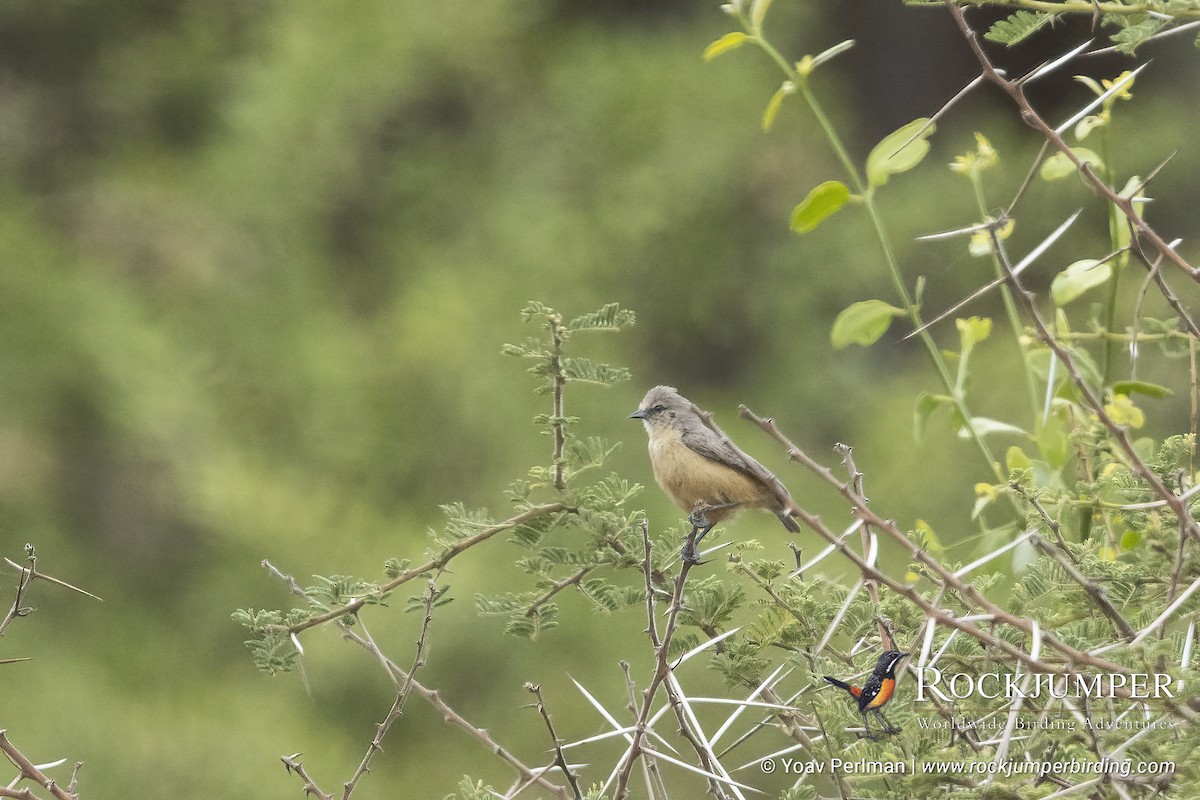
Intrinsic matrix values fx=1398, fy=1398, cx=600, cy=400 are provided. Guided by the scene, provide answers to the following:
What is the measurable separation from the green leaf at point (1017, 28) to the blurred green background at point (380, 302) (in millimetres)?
5294

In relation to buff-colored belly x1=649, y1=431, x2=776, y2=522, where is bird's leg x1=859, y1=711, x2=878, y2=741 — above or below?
below

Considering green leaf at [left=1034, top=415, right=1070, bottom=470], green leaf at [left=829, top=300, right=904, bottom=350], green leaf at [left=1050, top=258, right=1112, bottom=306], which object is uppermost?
green leaf at [left=829, top=300, right=904, bottom=350]

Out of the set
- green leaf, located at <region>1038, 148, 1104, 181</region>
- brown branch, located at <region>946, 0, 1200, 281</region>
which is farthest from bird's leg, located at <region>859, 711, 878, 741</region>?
green leaf, located at <region>1038, 148, 1104, 181</region>

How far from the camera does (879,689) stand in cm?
163

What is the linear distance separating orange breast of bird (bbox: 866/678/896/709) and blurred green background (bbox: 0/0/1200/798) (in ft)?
17.7

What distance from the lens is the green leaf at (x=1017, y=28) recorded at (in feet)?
5.75

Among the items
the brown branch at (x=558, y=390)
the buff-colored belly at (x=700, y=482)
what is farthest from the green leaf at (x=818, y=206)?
the buff-colored belly at (x=700, y=482)

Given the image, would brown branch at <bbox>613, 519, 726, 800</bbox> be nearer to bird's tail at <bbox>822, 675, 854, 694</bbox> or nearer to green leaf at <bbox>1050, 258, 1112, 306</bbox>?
bird's tail at <bbox>822, 675, 854, 694</bbox>

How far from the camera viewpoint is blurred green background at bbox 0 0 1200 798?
294 inches

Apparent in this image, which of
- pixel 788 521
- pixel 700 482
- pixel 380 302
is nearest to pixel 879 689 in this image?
pixel 700 482

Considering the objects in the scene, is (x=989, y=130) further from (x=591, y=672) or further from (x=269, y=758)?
(x=269, y=758)

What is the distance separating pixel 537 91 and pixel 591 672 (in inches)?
144

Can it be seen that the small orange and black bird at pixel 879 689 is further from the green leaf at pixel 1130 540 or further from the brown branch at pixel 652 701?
the green leaf at pixel 1130 540

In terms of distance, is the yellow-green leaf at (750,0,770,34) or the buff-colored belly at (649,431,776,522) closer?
the yellow-green leaf at (750,0,770,34)
